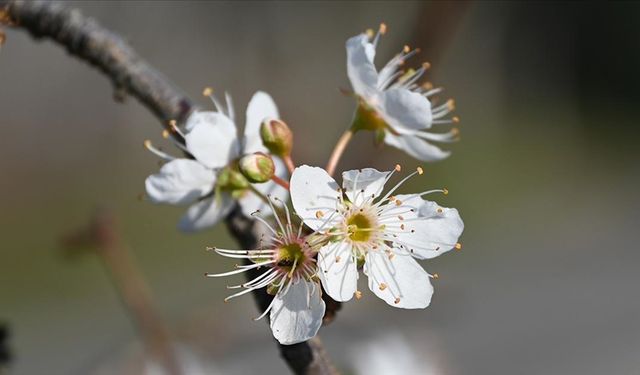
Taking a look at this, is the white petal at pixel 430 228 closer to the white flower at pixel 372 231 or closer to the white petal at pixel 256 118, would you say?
the white flower at pixel 372 231

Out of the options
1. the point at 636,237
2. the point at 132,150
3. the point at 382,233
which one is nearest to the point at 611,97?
the point at 636,237

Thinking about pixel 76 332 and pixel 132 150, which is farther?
pixel 132 150

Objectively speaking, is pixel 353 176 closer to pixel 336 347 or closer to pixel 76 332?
pixel 336 347

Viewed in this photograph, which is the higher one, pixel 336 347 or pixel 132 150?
pixel 132 150

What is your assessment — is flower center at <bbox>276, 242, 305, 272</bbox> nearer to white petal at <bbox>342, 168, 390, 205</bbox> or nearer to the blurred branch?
white petal at <bbox>342, 168, 390, 205</bbox>

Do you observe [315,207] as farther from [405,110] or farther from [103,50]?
[103,50]

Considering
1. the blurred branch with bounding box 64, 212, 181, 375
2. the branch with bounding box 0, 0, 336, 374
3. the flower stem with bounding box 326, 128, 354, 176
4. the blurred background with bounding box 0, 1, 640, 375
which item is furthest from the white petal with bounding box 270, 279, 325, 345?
the blurred background with bounding box 0, 1, 640, 375
